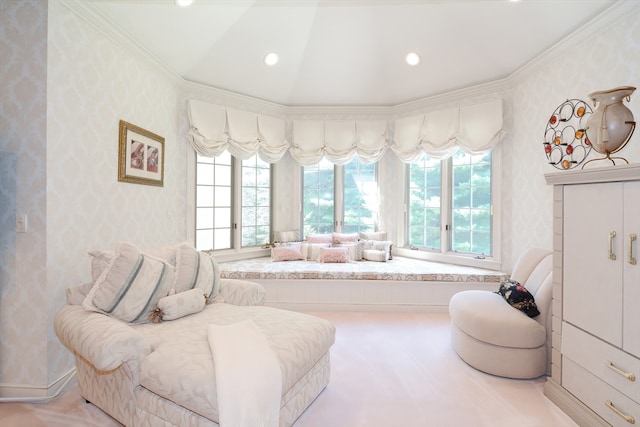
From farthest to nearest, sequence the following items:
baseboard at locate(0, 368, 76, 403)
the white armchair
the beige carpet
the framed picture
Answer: the framed picture < the white armchair < baseboard at locate(0, 368, 76, 403) < the beige carpet

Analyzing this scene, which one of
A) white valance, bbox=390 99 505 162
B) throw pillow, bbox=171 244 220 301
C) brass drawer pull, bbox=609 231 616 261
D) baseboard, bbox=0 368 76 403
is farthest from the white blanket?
white valance, bbox=390 99 505 162

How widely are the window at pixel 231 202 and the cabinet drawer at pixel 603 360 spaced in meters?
3.70

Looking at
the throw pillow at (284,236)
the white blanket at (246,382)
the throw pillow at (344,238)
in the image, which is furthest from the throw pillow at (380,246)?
the white blanket at (246,382)

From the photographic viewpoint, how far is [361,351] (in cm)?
297

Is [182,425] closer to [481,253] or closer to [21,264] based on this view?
[21,264]

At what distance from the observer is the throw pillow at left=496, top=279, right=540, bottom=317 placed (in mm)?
2625

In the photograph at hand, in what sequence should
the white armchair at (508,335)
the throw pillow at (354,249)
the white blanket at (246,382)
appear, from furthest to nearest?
1. the throw pillow at (354,249)
2. the white armchair at (508,335)
3. the white blanket at (246,382)

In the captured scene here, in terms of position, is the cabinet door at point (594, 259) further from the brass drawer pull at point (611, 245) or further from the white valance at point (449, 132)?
the white valance at point (449, 132)

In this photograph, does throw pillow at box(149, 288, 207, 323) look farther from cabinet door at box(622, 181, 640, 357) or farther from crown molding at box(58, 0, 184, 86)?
cabinet door at box(622, 181, 640, 357)

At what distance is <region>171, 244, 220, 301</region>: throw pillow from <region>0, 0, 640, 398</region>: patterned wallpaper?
2.40 feet

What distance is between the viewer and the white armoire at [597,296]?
1672 millimetres

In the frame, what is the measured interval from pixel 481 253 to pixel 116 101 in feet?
14.0

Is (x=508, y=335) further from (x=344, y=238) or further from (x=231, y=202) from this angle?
(x=231, y=202)

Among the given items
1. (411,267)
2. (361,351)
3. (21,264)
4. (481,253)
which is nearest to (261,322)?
(361,351)
